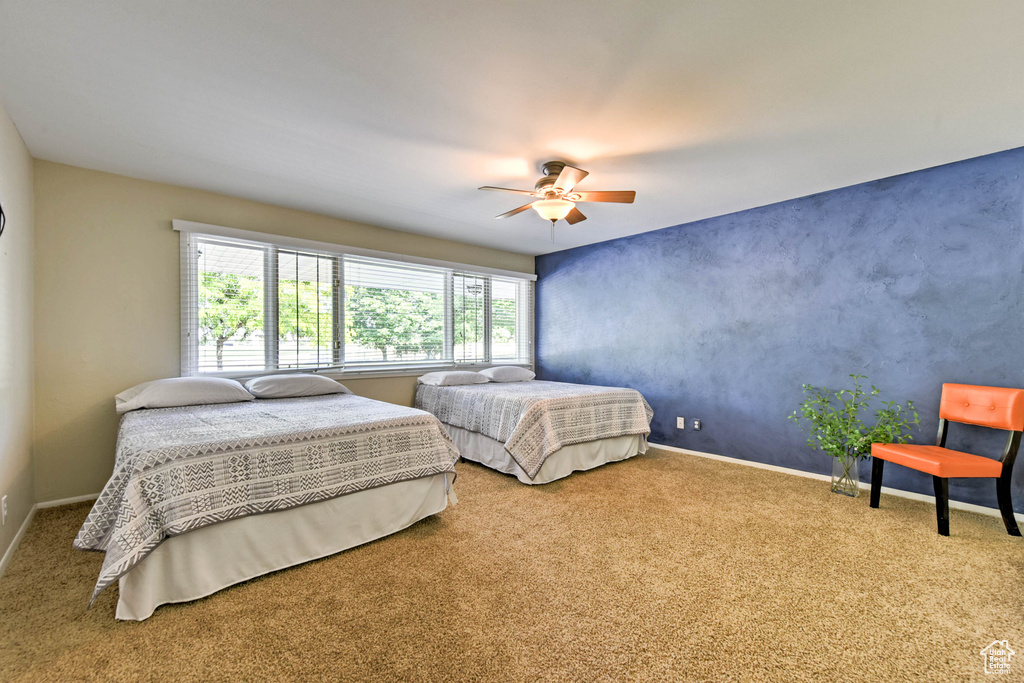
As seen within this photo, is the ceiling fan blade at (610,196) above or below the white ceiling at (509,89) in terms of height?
below

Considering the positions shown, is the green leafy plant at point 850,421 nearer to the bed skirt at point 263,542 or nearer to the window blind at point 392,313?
the bed skirt at point 263,542

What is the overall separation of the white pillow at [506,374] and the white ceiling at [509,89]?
2.25 meters

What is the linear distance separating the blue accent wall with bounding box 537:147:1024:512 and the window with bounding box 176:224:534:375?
4.81ft

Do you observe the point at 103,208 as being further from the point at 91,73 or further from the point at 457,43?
the point at 457,43

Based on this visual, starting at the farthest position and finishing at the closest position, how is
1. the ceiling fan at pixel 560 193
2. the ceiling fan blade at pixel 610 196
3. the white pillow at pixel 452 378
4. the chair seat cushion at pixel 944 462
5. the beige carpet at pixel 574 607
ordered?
the white pillow at pixel 452 378 → the ceiling fan blade at pixel 610 196 → the ceiling fan at pixel 560 193 → the chair seat cushion at pixel 944 462 → the beige carpet at pixel 574 607

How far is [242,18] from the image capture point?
1.68 metres

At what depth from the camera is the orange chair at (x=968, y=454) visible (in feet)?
8.33

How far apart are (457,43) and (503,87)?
0.36 meters

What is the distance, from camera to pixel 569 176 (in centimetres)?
277

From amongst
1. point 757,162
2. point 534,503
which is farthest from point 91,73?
point 757,162

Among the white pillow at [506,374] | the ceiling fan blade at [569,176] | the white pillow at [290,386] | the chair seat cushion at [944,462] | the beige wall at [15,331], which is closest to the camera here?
the beige wall at [15,331]

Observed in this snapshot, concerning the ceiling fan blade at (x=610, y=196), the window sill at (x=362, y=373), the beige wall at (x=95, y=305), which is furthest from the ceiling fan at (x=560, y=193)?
the beige wall at (x=95, y=305)

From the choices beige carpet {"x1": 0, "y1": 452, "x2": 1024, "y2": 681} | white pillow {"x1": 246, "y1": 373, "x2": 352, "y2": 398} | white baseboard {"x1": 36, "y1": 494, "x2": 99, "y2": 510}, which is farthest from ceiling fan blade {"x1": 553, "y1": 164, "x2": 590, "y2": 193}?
white baseboard {"x1": 36, "y1": 494, "x2": 99, "y2": 510}

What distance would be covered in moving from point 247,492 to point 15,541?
1.51m
